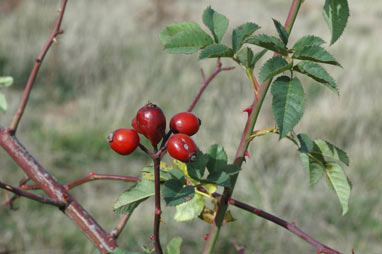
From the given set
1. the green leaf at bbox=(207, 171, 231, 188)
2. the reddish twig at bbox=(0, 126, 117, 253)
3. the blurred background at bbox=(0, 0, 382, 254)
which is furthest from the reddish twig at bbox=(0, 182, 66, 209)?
the blurred background at bbox=(0, 0, 382, 254)

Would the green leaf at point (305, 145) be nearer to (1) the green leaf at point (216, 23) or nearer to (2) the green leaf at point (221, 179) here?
(2) the green leaf at point (221, 179)

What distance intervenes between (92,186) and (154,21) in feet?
16.7

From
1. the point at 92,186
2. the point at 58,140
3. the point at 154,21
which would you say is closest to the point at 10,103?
the point at 58,140

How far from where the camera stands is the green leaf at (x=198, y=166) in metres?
0.54

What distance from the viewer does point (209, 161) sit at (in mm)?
580

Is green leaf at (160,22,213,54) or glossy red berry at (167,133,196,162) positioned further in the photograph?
green leaf at (160,22,213,54)

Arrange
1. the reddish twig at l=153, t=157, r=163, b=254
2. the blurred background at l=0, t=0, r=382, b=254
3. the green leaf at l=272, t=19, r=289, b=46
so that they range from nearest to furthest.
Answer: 1. the reddish twig at l=153, t=157, r=163, b=254
2. the green leaf at l=272, t=19, r=289, b=46
3. the blurred background at l=0, t=0, r=382, b=254

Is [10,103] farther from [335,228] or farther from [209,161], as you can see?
[209,161]

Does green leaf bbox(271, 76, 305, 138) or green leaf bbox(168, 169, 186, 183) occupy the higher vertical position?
green leaf bbox(271, 76, 305, 138)

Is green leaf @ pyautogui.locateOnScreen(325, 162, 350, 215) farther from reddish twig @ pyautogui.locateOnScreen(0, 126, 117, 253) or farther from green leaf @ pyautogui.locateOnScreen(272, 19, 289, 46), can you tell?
reddish twig @ pyautogui.locateOnScreen(0, 126, 117, 253)

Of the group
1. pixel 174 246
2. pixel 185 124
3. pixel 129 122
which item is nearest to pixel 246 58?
pixel 185 124

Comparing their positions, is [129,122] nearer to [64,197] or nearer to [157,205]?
[64,197]

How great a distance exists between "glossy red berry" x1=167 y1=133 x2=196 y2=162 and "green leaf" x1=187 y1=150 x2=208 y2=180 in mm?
76

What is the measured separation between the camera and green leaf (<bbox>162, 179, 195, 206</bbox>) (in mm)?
513
